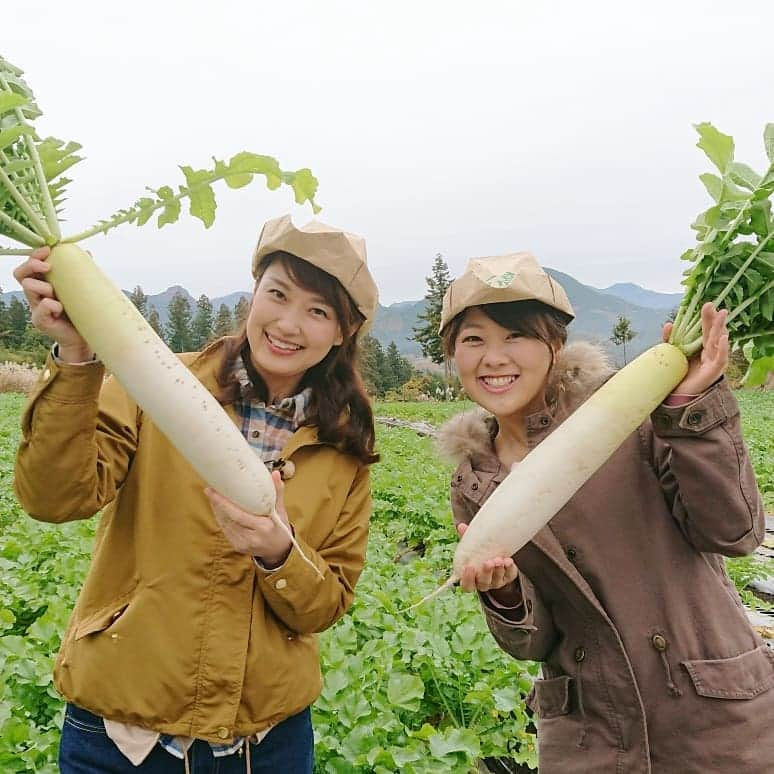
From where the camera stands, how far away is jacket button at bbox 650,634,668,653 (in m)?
1.76

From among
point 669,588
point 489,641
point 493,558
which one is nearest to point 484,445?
point 493,558

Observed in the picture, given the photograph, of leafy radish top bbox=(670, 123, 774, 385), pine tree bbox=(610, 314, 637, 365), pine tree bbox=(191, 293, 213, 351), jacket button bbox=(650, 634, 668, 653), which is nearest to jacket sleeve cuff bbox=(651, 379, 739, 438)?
leafy radish top bbox=(670, 123, 774, 385)

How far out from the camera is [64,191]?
1.62m

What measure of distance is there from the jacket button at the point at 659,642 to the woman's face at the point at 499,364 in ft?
2.27

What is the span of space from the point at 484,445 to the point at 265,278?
33.1 inches

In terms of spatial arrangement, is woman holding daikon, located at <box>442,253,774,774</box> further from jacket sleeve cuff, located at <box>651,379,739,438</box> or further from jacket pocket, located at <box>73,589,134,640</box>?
jacket pocket, located at <box>73,589,134,640</box>

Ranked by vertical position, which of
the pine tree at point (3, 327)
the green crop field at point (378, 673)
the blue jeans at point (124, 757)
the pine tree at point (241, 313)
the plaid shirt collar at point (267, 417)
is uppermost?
the pine tree at point (3, 327)

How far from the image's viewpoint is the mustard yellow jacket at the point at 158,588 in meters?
1.61

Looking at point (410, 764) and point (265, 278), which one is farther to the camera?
point (410, 764)

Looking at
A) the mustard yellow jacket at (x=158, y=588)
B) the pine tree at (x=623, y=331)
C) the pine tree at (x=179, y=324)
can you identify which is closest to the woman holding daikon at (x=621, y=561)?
the mustard yellow jacket at (x=158, y=588)

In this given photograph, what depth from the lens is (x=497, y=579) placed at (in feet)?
5.96

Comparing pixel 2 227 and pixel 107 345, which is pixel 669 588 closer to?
pixel 107 345

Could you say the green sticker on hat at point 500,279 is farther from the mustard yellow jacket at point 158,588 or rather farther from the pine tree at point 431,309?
the pine tree at point 431,309

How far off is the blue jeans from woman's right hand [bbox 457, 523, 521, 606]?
648 millimetres
